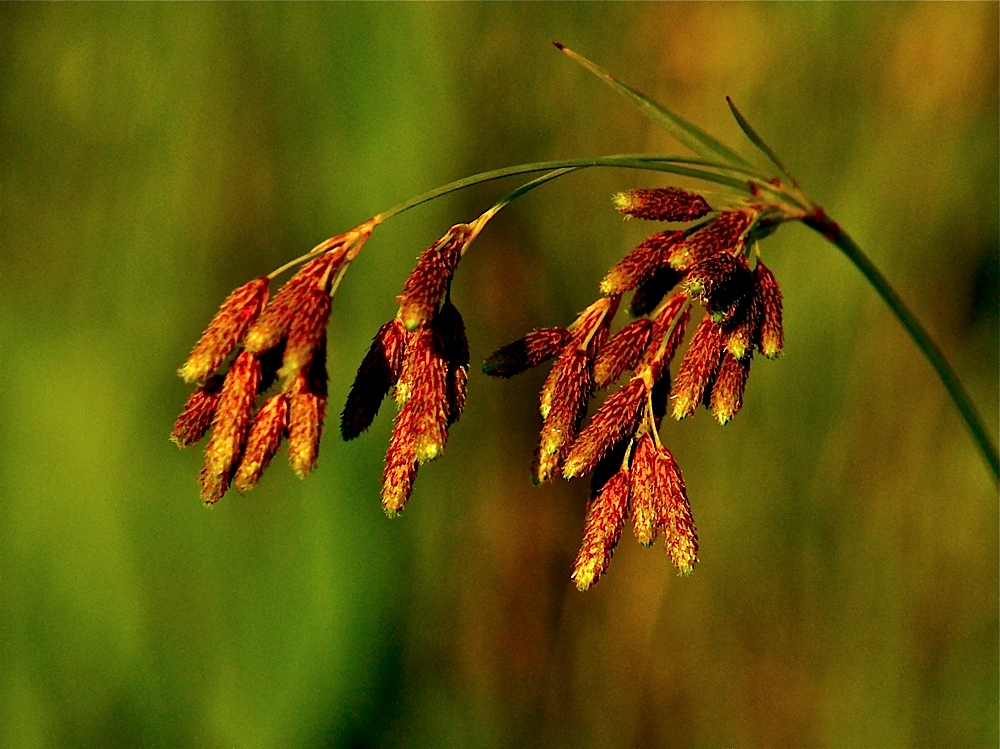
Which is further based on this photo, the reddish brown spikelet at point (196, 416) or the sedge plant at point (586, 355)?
the reddish brown spikelet at point (196, 416)

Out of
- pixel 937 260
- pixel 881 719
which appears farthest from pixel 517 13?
pixel 881 719

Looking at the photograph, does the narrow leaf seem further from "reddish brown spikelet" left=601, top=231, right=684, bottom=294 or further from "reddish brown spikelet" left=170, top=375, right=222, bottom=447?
"reddish brown spikelet" left=170, top=375, right=222, bottom=447

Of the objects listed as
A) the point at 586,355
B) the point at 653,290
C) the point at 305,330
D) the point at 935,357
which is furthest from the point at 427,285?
the point at 935,357

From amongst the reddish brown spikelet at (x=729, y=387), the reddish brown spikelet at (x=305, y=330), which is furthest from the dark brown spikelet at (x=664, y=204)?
the reddish brown spikelet at (x=305, y=330)

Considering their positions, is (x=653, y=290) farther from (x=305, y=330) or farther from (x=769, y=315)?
(x=305, y=330)

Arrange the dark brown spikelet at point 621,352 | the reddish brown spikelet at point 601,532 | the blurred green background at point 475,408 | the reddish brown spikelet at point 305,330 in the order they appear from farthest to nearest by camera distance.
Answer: the blurred green background at point 475,408 < the dark brown spikelet at point 621,352 < the reddish brown spikelet at point 601,532 < the reddish brown spikelet at point 305,330

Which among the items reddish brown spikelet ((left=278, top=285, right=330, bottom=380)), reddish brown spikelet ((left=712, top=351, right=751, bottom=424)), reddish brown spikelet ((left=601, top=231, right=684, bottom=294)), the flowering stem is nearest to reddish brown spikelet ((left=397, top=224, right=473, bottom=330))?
reddish brown spikelet ((left=278, top=285, right=330, bottom=380))

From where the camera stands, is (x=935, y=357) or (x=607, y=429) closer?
(x=935, y=357)

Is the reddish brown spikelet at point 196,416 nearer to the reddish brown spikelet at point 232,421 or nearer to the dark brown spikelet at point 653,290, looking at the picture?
the reddish brown spikelet at point 232,421
